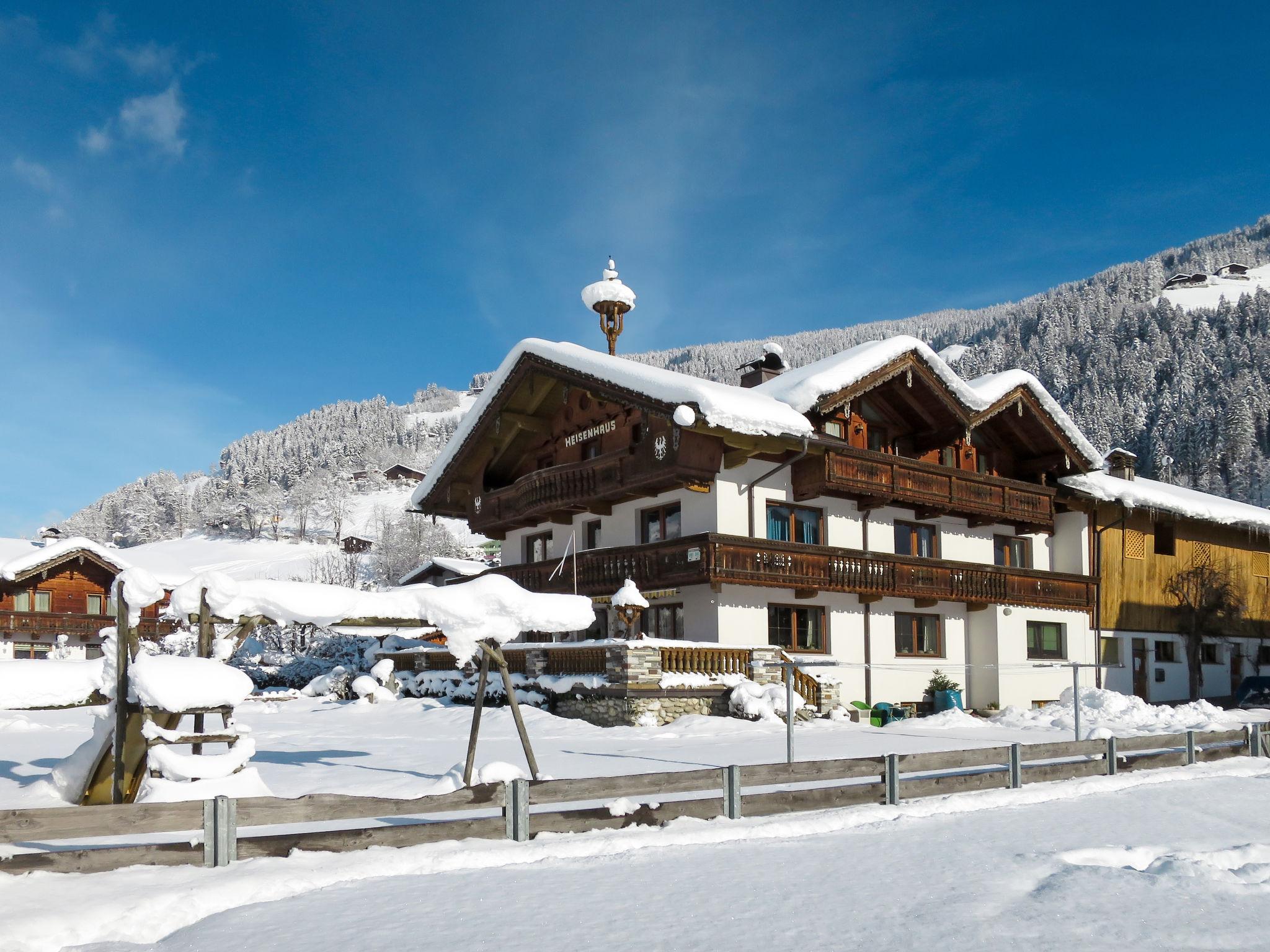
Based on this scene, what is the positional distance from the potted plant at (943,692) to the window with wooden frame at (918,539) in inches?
129

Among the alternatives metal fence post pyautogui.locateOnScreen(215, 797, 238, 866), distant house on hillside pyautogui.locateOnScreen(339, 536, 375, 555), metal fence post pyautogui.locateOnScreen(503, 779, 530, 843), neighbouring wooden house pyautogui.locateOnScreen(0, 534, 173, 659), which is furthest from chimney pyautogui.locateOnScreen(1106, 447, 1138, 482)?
distant house on hillside pyautogui.locateOnScreen(339, 536, 375, 555)

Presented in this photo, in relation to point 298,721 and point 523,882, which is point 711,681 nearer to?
point 298,721

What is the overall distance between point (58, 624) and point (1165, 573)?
4575 centimetres

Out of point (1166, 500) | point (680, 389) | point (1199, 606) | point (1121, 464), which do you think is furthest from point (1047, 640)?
point (680, 389)

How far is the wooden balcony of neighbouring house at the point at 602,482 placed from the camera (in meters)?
24.9

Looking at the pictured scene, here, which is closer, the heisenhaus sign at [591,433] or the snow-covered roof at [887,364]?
the snow-covered roof at [887,364]

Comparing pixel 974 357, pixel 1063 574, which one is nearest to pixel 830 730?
pixel 1063 574

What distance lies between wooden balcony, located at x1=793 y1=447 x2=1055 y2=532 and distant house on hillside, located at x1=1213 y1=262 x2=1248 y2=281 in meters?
174

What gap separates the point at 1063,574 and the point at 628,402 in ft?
49.8

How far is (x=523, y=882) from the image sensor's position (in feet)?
27.9

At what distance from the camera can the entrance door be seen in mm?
34938

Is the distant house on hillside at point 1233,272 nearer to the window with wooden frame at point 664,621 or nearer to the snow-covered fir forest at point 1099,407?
the snow-covered fir forest at point 1099,407

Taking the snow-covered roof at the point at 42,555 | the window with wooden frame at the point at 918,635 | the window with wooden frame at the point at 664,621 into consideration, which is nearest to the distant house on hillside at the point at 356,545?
the snow-covered roof at the point at 42,555

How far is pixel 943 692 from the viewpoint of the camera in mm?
29156
